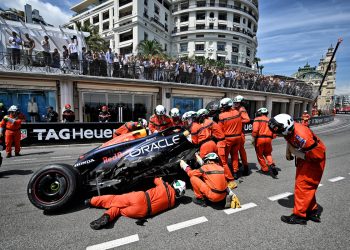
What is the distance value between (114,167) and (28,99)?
38.6 ft

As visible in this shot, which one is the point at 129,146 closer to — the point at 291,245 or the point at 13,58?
the point at 291,245

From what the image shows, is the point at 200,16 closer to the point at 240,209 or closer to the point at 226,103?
the point at 226,103

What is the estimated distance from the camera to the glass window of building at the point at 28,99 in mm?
11562

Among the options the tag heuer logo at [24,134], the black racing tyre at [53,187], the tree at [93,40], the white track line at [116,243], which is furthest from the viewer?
the tree at [93,40]

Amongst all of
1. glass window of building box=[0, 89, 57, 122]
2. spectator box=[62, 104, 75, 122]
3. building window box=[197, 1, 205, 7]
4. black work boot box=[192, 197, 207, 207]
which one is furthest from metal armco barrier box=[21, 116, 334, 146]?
building window box=[197, 1, 205, 7]

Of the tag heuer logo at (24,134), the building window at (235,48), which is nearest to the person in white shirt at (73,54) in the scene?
the tag heuer logo at (24,134)

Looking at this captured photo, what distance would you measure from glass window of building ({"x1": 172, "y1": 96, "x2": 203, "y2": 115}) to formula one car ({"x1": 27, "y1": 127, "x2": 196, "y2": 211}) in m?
12.1

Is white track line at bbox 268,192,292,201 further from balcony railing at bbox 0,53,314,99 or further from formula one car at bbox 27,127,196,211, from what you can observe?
balcony railing at bbox 0,53,314,99

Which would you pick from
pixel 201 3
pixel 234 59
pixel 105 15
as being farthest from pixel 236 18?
pixel 105 15

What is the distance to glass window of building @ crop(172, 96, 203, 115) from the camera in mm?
16219

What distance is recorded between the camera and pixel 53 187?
3.07 meters

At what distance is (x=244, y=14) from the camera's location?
52.4 metres

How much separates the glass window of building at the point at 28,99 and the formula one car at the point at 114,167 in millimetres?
10808

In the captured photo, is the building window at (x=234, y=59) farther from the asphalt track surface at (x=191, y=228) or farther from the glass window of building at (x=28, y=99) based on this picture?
the asphalt track surface at (x=191, y=228)
